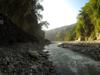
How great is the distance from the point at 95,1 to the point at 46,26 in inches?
952

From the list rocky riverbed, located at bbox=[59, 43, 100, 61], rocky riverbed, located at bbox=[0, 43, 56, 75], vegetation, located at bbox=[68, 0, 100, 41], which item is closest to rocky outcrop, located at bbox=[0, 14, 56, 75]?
rocky riverbed, located at bbox=[0, 43, 56, 75]

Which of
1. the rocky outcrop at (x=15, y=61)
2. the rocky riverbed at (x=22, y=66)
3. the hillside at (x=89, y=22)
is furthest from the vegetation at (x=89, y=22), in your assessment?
the rocky riverbed at (x=22, y=66)

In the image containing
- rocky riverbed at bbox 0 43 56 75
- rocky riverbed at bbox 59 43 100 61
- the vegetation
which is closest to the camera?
rocky riverbed at bbox 0 43 56 75

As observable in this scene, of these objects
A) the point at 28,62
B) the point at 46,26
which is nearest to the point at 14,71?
the point at 28,62

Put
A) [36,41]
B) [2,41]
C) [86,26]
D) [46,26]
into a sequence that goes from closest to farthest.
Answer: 1. [2,41]
2. [36,41]
3. [46,26]
4. [86,26]

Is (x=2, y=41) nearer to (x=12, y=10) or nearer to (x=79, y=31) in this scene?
(x=12, y=10)

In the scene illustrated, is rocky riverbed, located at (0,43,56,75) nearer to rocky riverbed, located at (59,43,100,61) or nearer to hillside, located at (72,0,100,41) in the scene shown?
rocky riverbed, located at (59,43,100,61)

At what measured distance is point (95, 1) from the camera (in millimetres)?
43312

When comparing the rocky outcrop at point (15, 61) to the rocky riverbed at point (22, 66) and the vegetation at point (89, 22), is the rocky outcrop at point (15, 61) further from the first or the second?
the vegetation at point (89, 22)

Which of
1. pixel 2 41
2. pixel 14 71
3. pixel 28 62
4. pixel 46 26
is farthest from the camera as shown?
pixel 46 26

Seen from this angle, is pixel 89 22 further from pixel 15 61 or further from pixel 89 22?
pixel 15 61

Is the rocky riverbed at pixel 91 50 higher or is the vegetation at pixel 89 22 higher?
the vegetation at pixel 89 22

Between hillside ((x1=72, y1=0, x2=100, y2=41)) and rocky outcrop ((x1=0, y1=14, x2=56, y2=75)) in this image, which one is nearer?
rocky outcrop ((x1=0, y1=14, x2=56, y2=75))

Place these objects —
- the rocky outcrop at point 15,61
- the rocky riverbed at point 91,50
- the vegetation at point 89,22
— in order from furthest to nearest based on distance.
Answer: the vegetation at point 89,22, the rocky riverbed at point 91,50, the rocky outcrop at point 15,61
